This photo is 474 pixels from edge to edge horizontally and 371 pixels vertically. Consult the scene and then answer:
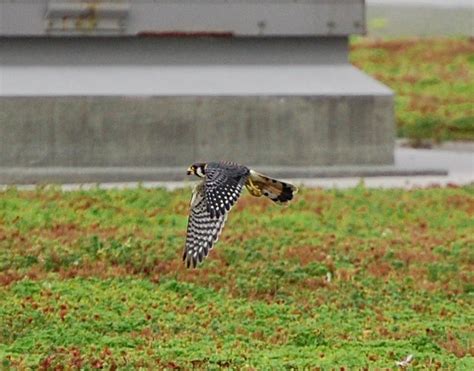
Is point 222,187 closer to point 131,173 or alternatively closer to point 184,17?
point 131,173

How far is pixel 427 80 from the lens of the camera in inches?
1590

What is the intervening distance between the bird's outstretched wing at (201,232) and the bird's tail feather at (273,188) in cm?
65

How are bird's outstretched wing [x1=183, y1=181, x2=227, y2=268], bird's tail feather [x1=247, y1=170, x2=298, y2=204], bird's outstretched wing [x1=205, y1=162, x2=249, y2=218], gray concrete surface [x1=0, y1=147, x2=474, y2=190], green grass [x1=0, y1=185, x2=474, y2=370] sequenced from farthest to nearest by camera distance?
gray concrete surface [x1=0, y1=147, x2=474, y2=190] → bird's tail feather [x1=247, y1=170, x2=298, y2=204] → green grass [x1=0, y1=185, x2=474, y2=370] → bird's outstretched wing [x1=183, y1=181, x2=227, y2=268] → bird's outstretched wing [x1=205, y1=162, x2=249, y2=218]

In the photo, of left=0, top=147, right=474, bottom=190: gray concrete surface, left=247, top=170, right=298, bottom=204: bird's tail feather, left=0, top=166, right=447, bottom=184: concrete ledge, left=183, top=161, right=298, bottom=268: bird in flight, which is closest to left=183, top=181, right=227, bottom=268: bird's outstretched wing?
left=183, top=161, right=298, bottom=268: bird in flight

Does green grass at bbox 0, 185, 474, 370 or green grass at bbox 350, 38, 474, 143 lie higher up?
green grass at bbox 350, 38, 474, 143

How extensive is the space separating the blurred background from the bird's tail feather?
10435mm

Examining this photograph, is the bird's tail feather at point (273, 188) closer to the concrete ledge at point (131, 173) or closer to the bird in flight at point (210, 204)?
the bird in flight at point (210, 204)

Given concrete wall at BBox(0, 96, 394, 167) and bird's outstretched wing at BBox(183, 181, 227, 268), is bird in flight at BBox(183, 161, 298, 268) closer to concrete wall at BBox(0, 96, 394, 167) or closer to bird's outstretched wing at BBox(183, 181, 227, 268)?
bird's outstretched wing at BBox(183, 181, 227, 268)

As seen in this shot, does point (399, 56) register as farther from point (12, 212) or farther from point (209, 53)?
point (12, 212)

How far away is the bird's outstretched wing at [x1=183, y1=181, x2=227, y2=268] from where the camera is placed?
439 inches

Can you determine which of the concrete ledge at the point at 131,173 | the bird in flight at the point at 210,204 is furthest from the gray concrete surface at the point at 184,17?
the bird in flight at the point at 210,204

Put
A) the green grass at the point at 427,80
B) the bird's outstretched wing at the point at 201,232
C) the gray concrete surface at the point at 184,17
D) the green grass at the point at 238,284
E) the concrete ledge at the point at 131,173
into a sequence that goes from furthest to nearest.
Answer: the green grass at the point at 427,80, the gray concrete surface at the point at 184,17, the concrete ledge at the point at 131,173, the green grass at the point at 238,284, the bird's outstretched wing at the point at 201,232

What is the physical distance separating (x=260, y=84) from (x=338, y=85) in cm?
123

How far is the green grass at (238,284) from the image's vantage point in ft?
38.1
